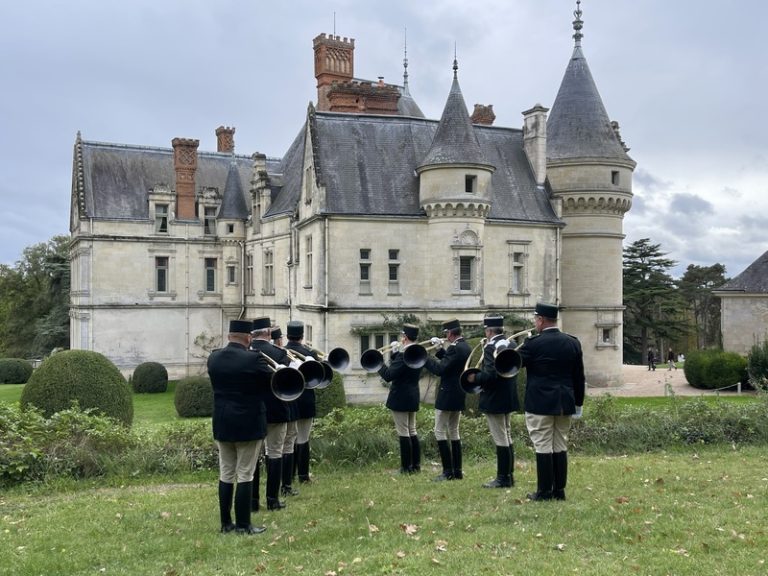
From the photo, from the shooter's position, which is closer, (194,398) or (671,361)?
(194,398)

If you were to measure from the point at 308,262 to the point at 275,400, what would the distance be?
20.1 meters

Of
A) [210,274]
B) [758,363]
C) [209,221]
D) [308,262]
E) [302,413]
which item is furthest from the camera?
[210,274]

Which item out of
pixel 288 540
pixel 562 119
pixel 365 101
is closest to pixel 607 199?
pixel 562 119

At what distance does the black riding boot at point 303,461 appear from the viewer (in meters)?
10.3

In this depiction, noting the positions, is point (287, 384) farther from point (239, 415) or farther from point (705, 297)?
point (705, 297)

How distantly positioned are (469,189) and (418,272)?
3.68 meters

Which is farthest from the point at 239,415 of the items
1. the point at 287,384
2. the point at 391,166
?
the point at 391,166

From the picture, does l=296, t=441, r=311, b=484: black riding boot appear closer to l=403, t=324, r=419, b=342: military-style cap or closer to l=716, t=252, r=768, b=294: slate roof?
l=403, t=324, r=419, b=342: military-style cap

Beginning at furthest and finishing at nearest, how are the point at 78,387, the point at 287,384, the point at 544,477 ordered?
the point at 78,387, the point at 544,477, the point at 287,384

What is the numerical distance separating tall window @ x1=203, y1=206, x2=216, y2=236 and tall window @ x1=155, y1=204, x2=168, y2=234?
212 cm

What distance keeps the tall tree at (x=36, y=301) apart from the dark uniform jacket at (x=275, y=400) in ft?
156

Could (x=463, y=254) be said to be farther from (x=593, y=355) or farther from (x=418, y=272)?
(x=593, y=355)

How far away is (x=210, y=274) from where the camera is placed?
41094mm

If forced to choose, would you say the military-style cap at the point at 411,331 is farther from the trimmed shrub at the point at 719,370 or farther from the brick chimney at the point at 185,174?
the brick chimney at the point at 185,174
